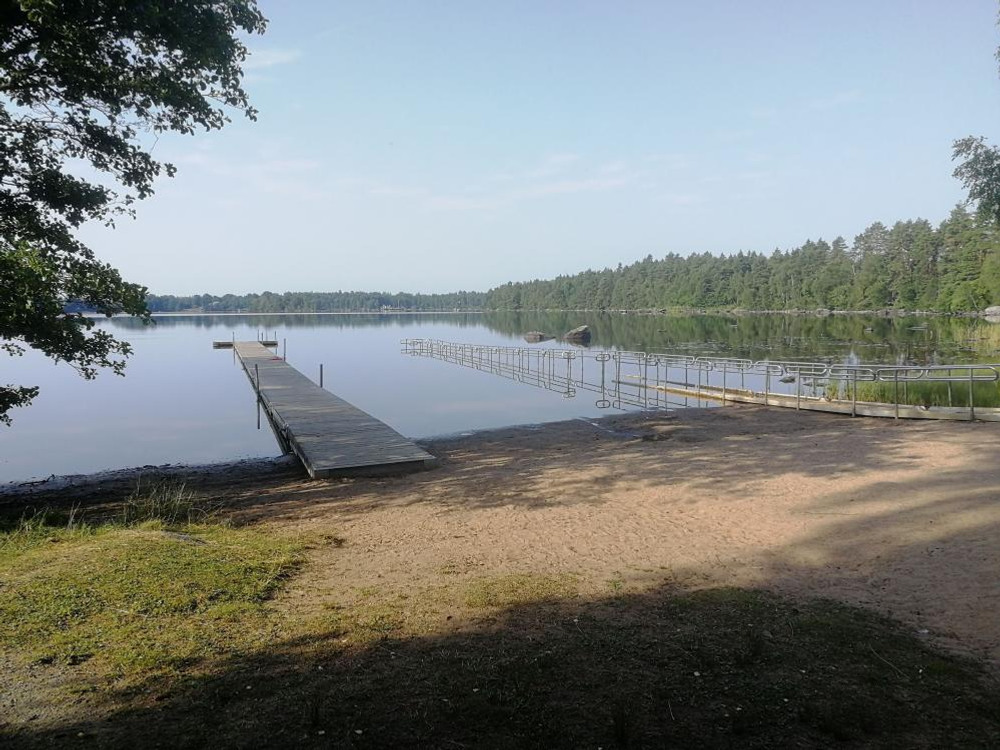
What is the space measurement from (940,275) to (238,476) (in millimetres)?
92546

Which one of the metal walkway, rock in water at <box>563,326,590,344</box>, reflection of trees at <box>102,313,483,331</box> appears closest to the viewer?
the metal walkway

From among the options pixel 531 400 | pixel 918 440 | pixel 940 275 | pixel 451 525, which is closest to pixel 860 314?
pixel 940 275

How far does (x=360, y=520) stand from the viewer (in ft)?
27.5

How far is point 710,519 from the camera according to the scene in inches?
304

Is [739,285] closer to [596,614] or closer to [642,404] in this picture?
[642,404]

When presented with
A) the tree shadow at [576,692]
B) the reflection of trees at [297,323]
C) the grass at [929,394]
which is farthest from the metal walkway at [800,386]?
the reflection of trees at [297,323]

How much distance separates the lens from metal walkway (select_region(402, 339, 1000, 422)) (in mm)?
14375

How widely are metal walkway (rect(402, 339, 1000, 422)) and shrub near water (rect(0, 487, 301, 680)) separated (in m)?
13.2

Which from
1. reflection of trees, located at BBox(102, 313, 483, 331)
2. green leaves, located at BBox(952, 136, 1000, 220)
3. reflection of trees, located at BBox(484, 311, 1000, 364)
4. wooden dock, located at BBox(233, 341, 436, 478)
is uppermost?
green leaves, located at BBox(952, 136, 1000, 220)

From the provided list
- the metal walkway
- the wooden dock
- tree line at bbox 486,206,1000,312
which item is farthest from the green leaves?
tree line at bbox 486,206,1000,312

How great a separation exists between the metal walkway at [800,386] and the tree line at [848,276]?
1329 inches

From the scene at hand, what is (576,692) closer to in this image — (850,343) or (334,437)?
(334,437)

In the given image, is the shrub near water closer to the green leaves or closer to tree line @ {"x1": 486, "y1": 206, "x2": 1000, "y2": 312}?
the green leaves

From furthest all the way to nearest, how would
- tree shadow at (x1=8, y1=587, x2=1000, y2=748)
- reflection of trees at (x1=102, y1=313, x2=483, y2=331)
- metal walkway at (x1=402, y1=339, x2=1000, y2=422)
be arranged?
reflection of trees at (x1=102, y1=313, x2=483, y2=331)
metal walkway at (x1=402, y1=339, x2=1000, y2=422)
tree shadow at (x1=8, y1=587, x2=1000, y2=748)
